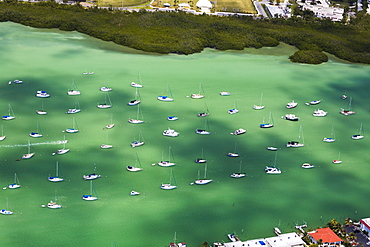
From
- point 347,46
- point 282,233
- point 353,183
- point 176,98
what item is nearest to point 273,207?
point 282,233

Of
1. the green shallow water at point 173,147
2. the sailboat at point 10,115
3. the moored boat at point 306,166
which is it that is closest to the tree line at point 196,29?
the green shallow water at point 173,147

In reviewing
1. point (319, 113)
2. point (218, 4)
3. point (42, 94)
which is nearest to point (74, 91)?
point (42, 94)

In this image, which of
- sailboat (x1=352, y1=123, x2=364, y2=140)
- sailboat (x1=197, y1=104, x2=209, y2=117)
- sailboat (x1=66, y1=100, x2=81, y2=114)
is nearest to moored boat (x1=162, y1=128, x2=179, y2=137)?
sailboat (x1=197, y1=104, x2=209, y2=117)

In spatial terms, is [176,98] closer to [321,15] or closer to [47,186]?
[47,186]

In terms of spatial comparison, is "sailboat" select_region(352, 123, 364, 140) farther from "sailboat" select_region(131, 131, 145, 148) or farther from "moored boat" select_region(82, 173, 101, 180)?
"moored boat" select_region(82, 173, 101, 180)

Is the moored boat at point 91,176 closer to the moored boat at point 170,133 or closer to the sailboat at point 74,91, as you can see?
the moored boat at point 170,133

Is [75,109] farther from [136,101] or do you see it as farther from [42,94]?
[136,101]

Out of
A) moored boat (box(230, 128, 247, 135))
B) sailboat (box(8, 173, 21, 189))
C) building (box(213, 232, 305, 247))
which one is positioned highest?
moored boat (box(230, 128, 247, 135))
